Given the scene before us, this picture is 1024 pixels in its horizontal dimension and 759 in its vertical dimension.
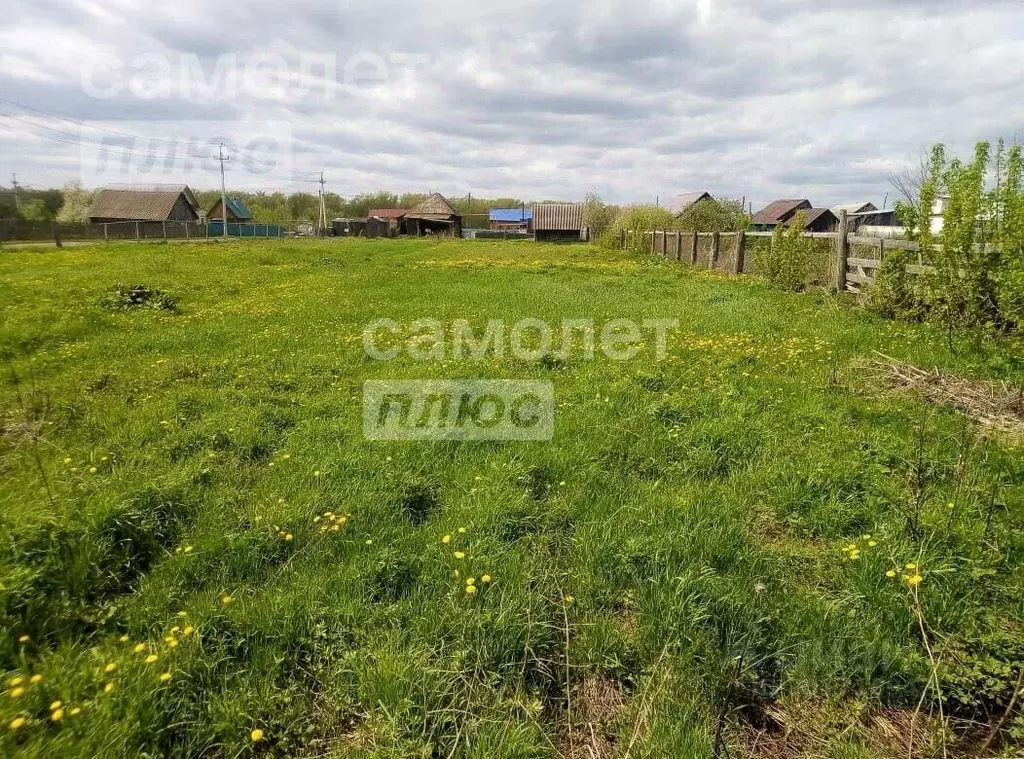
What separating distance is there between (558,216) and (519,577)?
64.3m

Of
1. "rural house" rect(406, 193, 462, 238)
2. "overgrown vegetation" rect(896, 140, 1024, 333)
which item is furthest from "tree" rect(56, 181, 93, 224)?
"overgrown vegetation" rect(896, 140, 1024, 333)

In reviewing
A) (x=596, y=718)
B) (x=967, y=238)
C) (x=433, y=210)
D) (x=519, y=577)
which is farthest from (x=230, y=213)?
(x=596, y=718)

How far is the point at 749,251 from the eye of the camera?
19.3 m

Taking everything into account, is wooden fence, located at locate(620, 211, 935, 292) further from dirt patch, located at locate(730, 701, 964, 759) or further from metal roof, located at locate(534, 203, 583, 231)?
metal roof, located at locate(534, 203, 583, 231)

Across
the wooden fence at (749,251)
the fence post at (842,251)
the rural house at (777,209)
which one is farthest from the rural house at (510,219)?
the fence post at (842,251)

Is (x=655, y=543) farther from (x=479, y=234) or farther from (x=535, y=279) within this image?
(x=479, y=234)

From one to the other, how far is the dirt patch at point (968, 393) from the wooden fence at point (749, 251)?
3767 mm

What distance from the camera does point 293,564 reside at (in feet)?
11.1

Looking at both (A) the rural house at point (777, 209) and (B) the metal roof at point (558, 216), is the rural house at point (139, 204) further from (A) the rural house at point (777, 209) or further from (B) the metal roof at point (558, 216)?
(A) the rural house at point (777, 209)

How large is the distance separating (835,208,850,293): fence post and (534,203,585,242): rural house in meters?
50.3

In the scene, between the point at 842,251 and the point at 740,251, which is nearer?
the point at 842,251

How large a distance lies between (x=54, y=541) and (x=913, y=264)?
11.9 meters

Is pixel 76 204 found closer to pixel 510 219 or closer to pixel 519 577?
pixel 510 219

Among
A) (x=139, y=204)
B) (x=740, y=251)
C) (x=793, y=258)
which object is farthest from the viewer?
(x=139, y=204)
